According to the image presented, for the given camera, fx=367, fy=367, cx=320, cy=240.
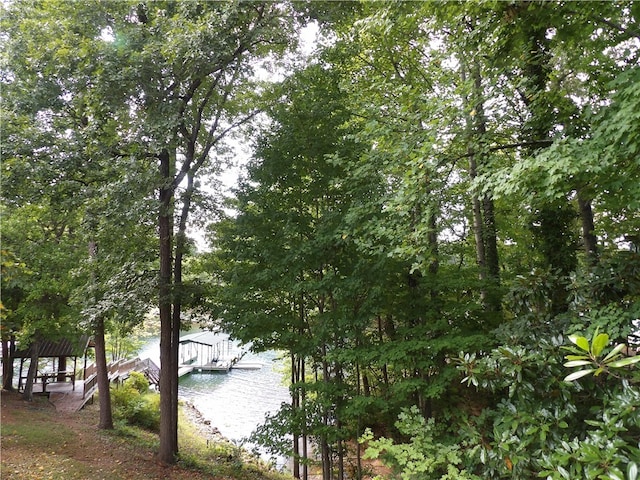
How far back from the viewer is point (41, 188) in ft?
20.5

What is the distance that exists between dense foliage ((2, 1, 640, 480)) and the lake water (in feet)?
21.8

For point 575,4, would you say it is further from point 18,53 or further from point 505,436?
point 18,53

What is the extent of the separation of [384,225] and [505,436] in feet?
8.06

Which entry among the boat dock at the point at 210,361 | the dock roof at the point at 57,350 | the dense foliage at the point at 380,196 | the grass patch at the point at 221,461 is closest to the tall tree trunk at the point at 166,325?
the dense foliage at the point at 380,196

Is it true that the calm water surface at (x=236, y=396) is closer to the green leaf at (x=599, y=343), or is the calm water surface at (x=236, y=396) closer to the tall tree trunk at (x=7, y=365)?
the tall tree trunk at (x=7, y=365)

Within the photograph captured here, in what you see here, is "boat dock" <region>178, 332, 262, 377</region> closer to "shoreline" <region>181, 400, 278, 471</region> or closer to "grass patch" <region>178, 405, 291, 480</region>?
"shoreline" <region>181, 400, 278, 471</region>

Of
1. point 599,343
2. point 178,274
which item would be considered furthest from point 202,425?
point 599,343

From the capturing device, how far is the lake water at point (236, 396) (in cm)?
1544

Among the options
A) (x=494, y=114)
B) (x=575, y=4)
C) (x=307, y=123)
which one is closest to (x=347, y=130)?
(x=307, y=123)

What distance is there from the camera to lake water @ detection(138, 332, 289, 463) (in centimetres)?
1544

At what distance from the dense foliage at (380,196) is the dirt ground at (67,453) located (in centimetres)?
149

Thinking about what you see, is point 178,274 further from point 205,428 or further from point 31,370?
point 205,428

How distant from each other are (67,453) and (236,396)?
1401cm

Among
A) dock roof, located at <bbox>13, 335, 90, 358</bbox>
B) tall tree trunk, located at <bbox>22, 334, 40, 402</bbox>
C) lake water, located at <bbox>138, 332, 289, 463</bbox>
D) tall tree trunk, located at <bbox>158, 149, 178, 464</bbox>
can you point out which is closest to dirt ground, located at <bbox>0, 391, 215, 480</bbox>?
tall tree trunk, located at <bbox>158, 149, 178, 464</bbox>
